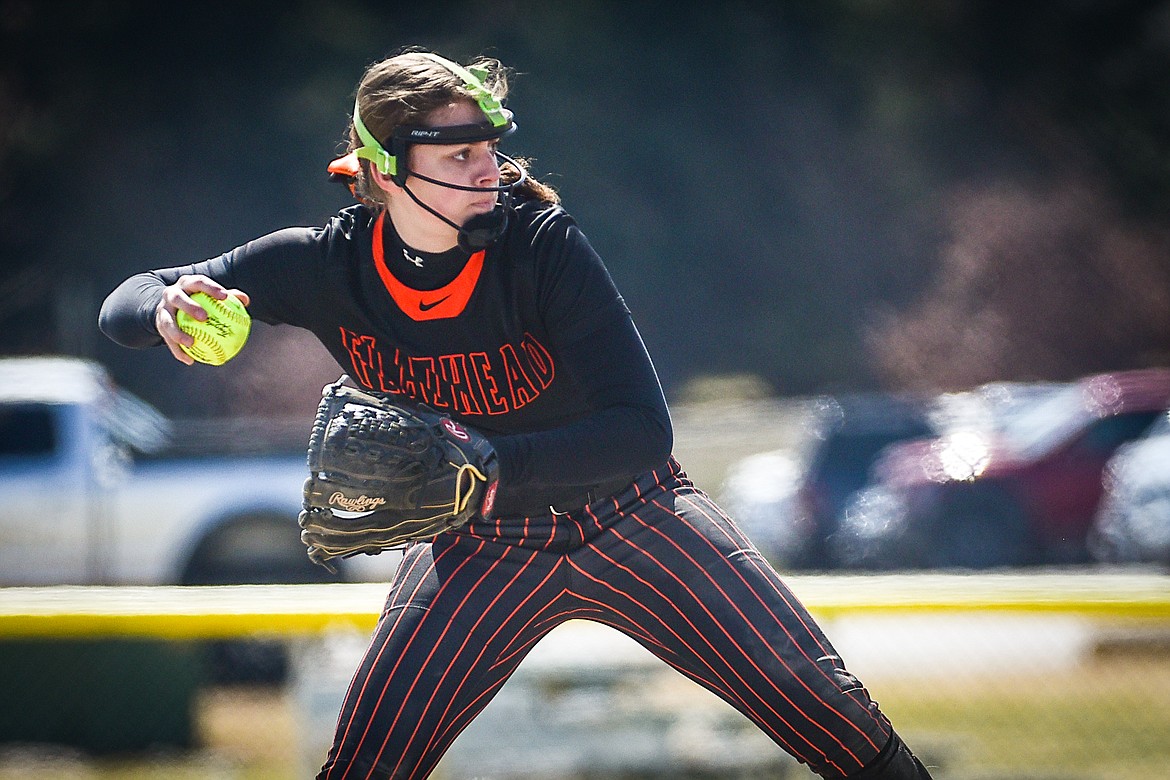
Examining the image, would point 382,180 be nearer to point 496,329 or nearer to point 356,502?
point 496,329

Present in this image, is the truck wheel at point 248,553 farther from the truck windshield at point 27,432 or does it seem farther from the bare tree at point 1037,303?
the bare tree at point 1037,303

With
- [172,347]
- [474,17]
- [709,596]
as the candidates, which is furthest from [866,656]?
[474,17]

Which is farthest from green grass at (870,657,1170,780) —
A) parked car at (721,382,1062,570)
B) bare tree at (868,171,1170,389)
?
bare tree at (868,171,1170,389)

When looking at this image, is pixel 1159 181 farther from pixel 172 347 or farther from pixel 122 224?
pixel 172 347

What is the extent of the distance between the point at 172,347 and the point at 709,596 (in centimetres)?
→ 120

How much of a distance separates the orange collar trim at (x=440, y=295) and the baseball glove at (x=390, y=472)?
0.70 ft

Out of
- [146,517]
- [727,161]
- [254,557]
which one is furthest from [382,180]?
[727,161]

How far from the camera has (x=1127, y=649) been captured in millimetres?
6051

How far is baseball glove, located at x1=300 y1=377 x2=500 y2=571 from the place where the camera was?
2797 millimetres

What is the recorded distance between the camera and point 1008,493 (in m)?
10.5

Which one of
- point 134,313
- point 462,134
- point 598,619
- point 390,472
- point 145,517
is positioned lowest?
point 145,517

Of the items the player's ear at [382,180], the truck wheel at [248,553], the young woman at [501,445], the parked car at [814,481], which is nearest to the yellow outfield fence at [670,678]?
the truck wheel at [248,553]

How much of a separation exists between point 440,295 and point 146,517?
5.59m

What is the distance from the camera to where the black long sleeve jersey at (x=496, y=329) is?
9.34 ft
